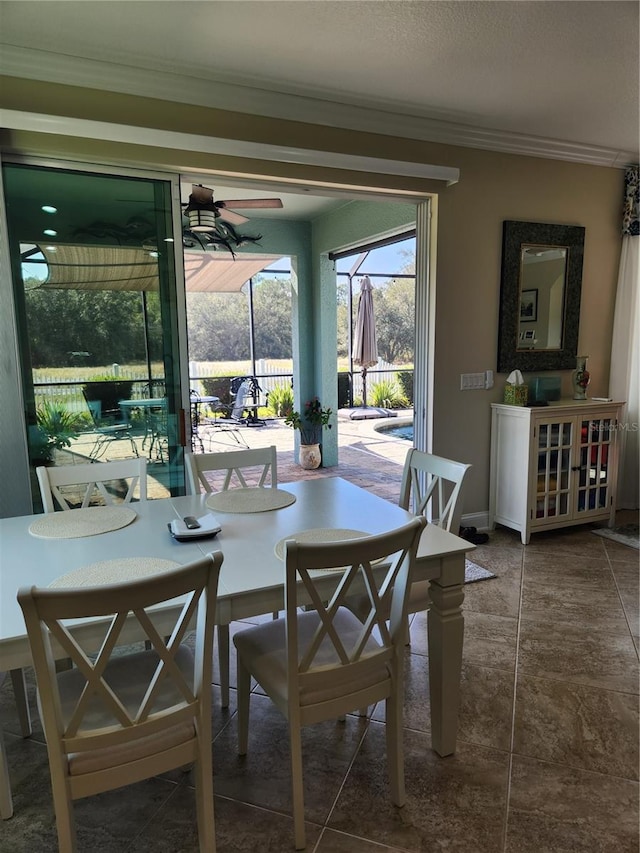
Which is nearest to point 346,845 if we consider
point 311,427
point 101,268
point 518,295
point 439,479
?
point 439,479

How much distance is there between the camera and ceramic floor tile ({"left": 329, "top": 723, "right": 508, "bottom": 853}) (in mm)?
1551

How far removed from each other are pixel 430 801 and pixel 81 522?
147 cm

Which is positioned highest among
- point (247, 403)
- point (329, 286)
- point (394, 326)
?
point (329, 286)

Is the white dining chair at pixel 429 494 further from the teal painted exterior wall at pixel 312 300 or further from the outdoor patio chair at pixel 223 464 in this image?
the teal painted exterior wall at pixel 312 300

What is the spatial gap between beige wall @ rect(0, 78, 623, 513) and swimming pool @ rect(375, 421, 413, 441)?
3.67 metres

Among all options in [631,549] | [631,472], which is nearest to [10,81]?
[631,549]

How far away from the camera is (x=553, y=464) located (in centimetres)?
381

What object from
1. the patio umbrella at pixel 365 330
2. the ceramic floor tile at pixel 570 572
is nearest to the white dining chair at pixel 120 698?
the ceramic floor tile at pixel 570 572

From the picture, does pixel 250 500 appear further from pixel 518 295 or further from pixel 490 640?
pixel 518 295

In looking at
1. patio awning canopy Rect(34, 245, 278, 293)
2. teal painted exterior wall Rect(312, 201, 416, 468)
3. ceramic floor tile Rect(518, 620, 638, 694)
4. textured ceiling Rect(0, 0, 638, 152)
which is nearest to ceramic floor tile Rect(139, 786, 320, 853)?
ceramic floor tile Rect(518, 620, 638, 694)

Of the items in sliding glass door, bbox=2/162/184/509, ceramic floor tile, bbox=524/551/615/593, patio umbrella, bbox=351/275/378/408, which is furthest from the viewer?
patio umbrella, bbox=351/275/378/408

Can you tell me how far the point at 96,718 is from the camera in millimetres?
1361

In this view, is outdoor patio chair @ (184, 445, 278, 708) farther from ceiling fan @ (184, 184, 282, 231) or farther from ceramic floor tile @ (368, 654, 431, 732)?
ceiling fan @ (184, 184, 282, 231)

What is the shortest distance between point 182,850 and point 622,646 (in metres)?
2.06
